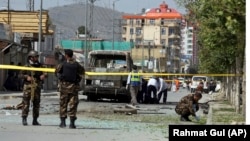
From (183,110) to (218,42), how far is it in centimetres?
246

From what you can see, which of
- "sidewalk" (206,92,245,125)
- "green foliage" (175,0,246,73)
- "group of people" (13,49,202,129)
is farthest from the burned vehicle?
"group of people" (13,49,202,129)

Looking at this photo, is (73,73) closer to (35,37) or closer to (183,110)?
(183,110)

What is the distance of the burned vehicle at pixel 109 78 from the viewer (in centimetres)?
3072

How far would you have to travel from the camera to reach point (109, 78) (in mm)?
30750

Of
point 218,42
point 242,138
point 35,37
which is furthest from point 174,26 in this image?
point 242,138

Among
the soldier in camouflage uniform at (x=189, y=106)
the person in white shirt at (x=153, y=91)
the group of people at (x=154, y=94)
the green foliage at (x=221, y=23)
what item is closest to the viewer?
the green foliage at (x=221, y=23)

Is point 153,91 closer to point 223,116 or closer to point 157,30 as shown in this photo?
point 223,116

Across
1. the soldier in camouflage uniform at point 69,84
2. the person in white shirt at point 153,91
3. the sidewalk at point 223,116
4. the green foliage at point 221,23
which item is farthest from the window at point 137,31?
the soldier in camouflage uniform at point 69,84

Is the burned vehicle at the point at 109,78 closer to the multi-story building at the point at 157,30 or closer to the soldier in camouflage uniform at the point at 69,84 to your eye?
the soldier in camouflage uniform at the point at 69,84

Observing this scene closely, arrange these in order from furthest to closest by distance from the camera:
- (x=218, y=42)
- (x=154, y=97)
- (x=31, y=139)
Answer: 1. (x=154, y=97)
2. (x=218, y=42)
3. (x=31, y=139)

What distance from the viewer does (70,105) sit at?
15531 millimetres

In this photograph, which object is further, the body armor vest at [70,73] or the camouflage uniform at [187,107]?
the camouflage uniform at [187,107]

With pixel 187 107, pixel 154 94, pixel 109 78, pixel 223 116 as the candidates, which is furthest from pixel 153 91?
pixel 187 107

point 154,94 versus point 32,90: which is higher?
point 32,90
